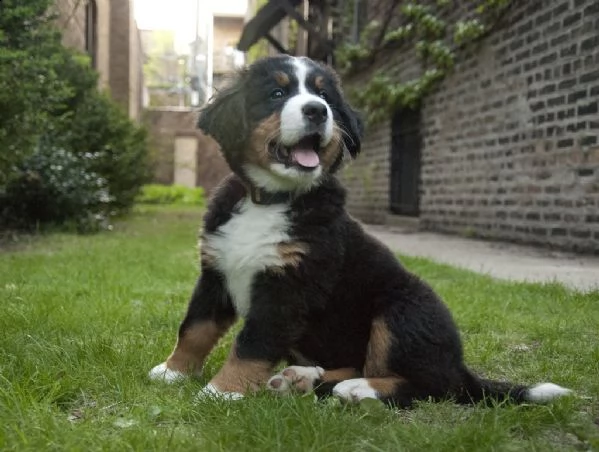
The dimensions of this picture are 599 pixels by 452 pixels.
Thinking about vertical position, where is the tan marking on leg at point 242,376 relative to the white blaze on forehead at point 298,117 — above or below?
below

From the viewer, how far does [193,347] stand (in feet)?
9.10

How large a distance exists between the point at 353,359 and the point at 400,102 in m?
9.94

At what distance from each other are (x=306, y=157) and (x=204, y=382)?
103cm

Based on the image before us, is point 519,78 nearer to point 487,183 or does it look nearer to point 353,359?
point 487,183

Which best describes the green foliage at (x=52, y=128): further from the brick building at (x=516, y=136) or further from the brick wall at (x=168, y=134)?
the brick wall at (x=168, y=134)

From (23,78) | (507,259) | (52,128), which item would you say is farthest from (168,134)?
(507,259)

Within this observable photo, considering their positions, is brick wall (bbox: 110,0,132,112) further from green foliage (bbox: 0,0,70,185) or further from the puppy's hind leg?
the puppy's hind leg

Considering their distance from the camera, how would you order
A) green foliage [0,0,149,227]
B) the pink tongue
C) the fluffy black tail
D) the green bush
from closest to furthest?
the fluffy black tail, the pink tongue, green foliage [0,0,149,227], the green bush

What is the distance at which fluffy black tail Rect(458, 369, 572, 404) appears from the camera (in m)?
2.40

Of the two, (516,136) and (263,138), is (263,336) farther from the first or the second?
(516,136)

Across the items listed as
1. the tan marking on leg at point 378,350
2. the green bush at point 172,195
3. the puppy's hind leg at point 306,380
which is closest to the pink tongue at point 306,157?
the tan marking on leg at point 378,350

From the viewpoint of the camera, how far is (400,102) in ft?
39.9

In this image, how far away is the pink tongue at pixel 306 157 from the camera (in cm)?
278

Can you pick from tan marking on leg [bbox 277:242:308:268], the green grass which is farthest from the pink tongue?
the green grass
